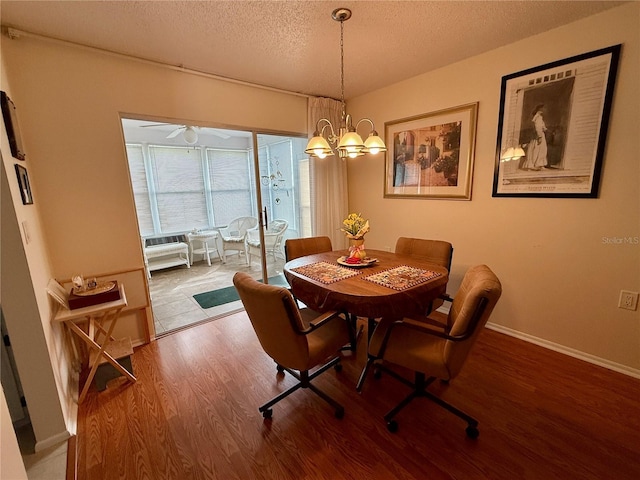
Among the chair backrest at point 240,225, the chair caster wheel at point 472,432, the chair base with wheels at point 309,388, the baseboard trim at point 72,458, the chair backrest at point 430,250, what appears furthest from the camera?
the chair backrest at point 240,225

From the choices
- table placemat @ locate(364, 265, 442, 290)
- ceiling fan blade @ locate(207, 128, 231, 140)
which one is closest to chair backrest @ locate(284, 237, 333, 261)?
table placemat @ locate(364, 265, 442, 290)

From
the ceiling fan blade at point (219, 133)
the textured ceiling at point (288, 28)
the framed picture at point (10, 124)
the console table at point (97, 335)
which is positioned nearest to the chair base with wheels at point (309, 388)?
the console table at point (97, 335)

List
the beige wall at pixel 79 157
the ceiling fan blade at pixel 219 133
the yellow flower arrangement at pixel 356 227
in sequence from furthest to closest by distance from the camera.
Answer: the ceiling fan blade at pixel 219 133, the yellow flower arrangement at pixel 356 227, the beige wall at pixel 79 157

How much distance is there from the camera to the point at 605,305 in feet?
6.86

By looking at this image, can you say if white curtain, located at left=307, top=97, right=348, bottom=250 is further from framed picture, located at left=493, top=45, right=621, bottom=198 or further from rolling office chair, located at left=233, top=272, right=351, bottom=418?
rolling office chair, located at left=233, top=272, right=351, bottom=418

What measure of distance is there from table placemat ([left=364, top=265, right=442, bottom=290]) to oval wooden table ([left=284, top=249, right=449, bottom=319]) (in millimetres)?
35

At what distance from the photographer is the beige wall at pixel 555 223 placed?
1.90m

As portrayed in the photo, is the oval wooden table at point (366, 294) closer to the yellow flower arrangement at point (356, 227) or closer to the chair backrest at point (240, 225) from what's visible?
the yellow flower arrangement at point (356, 227)

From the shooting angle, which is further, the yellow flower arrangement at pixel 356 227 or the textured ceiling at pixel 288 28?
the yellow flower arrangement at pixel 356 227

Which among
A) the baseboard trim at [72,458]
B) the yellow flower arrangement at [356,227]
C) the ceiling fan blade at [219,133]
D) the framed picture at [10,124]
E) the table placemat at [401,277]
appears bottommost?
the baseboard trim at [72,458]

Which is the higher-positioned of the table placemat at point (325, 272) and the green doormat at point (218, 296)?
the table placemat at point (325, 272)

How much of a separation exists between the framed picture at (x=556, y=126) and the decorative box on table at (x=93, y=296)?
3272 mm

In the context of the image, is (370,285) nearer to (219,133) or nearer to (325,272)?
(325,272)

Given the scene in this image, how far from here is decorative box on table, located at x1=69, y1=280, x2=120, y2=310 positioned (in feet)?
6.28
